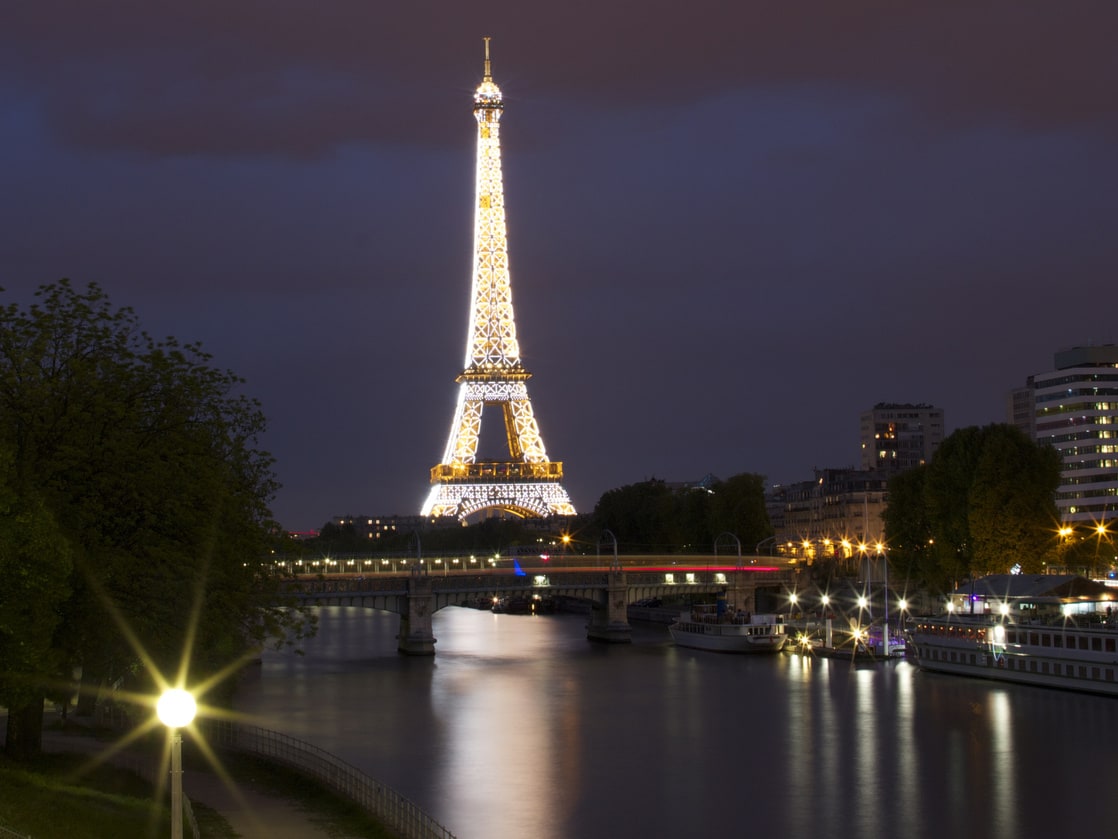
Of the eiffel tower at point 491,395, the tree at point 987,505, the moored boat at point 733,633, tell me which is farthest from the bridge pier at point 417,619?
the eiffel tower at point 491,395

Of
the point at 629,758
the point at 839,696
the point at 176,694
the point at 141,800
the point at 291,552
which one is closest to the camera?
the point at 176,694

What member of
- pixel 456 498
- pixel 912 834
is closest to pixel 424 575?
pixel 912 834

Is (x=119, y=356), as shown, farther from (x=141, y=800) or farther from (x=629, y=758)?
(x=629, y=758)

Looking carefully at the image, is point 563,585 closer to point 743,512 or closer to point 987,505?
point 987,505

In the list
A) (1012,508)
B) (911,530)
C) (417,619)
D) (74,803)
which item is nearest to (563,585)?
(417,619)

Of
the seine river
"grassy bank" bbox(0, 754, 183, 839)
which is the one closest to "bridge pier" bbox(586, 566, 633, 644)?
the seine river

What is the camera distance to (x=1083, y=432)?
140m

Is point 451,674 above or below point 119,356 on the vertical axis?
below

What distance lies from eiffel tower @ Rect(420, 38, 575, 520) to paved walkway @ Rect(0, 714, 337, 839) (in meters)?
110

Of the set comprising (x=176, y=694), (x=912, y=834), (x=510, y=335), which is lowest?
(x=912, y=834)

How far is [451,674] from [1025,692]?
87.1 ft

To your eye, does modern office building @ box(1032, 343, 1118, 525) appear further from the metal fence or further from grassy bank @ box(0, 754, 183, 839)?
grassy bank @ box(0, 754, 183, 839)

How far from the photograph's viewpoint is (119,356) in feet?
116

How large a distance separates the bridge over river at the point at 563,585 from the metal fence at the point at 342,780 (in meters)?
26.7
